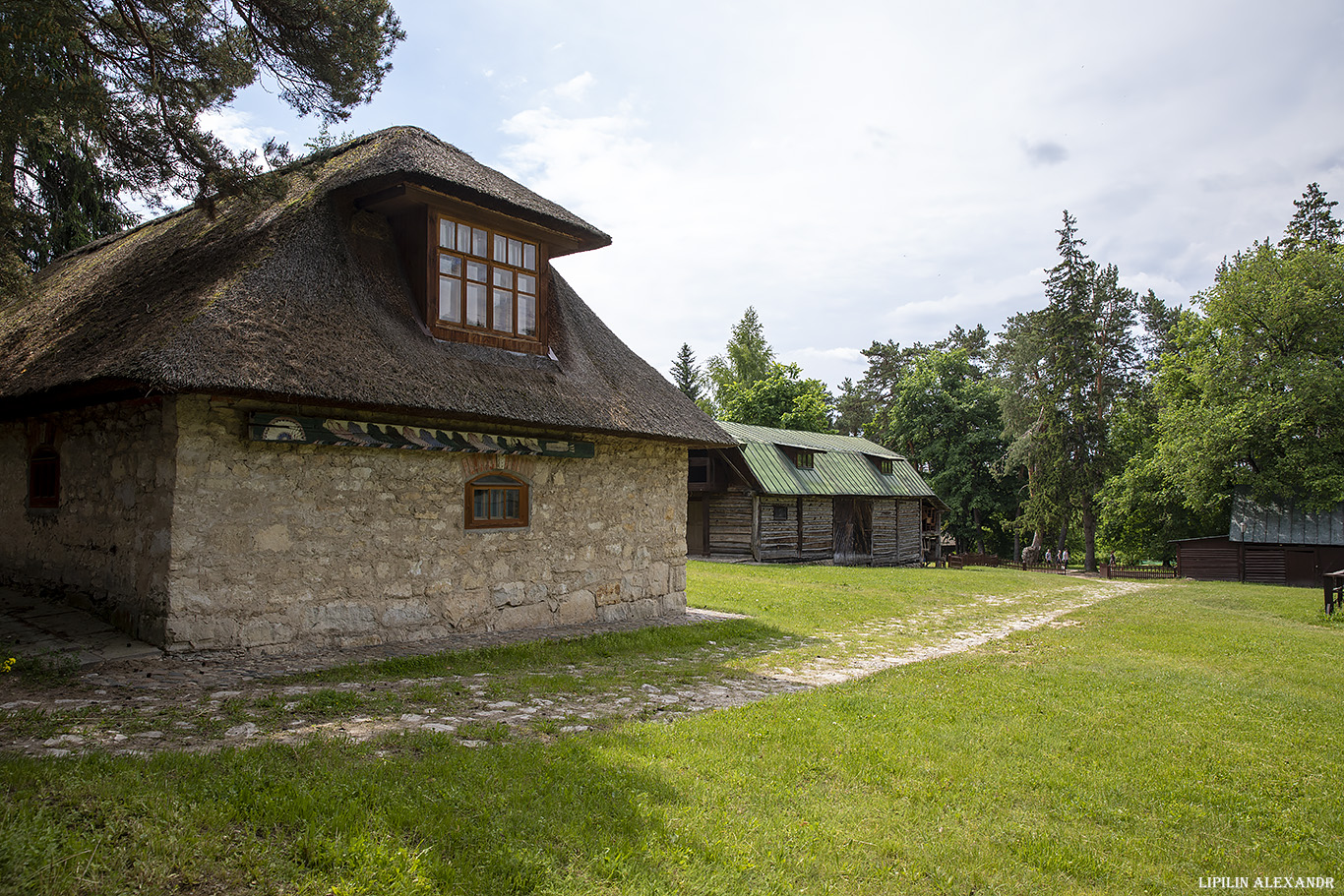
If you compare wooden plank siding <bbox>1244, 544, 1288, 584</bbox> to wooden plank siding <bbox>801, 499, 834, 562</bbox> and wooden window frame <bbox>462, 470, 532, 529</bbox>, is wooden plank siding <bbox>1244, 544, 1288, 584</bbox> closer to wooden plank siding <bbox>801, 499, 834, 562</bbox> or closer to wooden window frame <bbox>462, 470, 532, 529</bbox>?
wooden plank siding <bbox>801, 499, 834, 562</bbox>

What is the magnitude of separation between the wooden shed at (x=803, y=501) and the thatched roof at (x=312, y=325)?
12.6 metres

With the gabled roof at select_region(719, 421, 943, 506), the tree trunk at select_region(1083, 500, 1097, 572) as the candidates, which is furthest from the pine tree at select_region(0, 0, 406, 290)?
the tree trunk at select_region(1083, 500, 1097, 572)

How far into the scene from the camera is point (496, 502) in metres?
10.3

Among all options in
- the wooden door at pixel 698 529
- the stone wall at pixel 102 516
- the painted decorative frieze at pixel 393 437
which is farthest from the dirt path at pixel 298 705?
the wooden door at pixel 698 529

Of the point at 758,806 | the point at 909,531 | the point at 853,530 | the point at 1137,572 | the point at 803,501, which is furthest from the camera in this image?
the point at 909,531

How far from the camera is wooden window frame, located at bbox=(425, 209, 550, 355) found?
397 inches

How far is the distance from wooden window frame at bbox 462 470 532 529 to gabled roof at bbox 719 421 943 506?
16165 mm

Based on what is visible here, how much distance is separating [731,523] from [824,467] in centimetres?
560

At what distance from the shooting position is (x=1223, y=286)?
3200 centimetres

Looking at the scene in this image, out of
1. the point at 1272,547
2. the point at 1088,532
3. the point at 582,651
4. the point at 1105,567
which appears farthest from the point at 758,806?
the point at 1088,532

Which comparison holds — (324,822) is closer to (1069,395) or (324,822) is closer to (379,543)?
(379,543)

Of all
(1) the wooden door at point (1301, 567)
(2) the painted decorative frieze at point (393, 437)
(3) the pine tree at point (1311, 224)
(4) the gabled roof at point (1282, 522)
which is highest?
(3) the pine tree at point (1311, 224)

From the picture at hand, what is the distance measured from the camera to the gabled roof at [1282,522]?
1126 inches

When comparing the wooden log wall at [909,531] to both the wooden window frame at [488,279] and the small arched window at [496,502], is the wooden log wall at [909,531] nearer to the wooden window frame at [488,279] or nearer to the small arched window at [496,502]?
the wooden window frame at [488,279]
